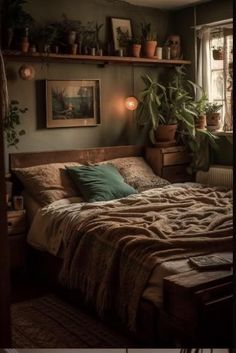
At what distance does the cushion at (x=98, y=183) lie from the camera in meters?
4.38

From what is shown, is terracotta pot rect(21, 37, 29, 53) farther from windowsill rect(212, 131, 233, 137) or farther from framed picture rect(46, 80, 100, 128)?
windowsill rect(212, 131, 233, 137)

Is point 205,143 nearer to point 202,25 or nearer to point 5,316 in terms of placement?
point 202,25

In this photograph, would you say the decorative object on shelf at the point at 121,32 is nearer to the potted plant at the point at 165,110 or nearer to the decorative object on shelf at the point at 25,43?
the potted plant at the point at 165,110

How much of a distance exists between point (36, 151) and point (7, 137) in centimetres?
37

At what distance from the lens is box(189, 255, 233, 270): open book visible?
2698mm

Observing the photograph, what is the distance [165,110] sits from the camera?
5449 mm

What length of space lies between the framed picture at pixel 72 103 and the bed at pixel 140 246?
330 mm

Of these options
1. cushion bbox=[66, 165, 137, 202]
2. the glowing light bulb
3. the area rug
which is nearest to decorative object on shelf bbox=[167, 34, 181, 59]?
the glowing light bulb

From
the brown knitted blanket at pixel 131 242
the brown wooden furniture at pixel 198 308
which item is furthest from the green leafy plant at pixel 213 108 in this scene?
the brown wooden furniture at pixel 198 308

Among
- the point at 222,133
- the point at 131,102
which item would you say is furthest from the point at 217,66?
the point at 131,102

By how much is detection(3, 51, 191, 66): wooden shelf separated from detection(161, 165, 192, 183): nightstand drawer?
3.82 ft

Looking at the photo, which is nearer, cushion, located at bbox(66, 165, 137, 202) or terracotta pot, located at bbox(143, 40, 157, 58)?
cushion, located at bbox(66, 165, 137, 202)

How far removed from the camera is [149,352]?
1438 mm

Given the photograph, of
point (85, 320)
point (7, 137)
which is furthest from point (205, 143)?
point (85, 320)
